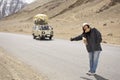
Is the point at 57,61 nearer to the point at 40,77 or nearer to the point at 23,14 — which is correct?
the point at 40,77

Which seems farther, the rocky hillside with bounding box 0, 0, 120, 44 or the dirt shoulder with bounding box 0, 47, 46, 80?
the rocky hillside with bounding box 0, 0, 120, 44

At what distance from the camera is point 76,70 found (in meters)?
15.2

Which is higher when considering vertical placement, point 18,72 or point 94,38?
point 94,38

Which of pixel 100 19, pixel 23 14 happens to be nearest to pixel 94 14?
pixel 100 19

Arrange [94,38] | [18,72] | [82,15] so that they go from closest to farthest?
1. [94,38]
2. [18,72]
3. [82,15]

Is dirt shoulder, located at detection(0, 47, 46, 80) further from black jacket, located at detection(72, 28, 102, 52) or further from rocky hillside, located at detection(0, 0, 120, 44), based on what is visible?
rocky hillside, located at detection(0, 0, 120, 44)

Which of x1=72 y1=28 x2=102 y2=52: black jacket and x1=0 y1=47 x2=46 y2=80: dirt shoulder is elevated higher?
x1=72 y1=28 x2=102 y2=52: black jacket

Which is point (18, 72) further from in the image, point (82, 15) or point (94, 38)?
point (82, 15)

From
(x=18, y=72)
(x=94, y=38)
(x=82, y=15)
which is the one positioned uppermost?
(x=82, y=15)

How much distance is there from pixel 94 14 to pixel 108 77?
2438 inches

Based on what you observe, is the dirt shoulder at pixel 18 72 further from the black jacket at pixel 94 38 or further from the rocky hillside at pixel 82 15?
the rocky hillside at pixel 82 15

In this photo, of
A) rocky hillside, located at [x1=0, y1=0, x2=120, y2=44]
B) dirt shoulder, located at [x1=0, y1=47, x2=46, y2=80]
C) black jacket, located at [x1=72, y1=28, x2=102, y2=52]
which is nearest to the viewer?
black jacket, located at [x1=72, y1=28, x2=102, y2=52]

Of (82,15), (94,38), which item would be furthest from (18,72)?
(82,15)

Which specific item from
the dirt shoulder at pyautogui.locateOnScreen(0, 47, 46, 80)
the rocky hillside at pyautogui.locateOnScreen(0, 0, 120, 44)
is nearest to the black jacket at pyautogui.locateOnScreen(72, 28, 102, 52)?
the dirt shoulder at pyautogui.locateOnScreen(0, 47, 46, 80)
